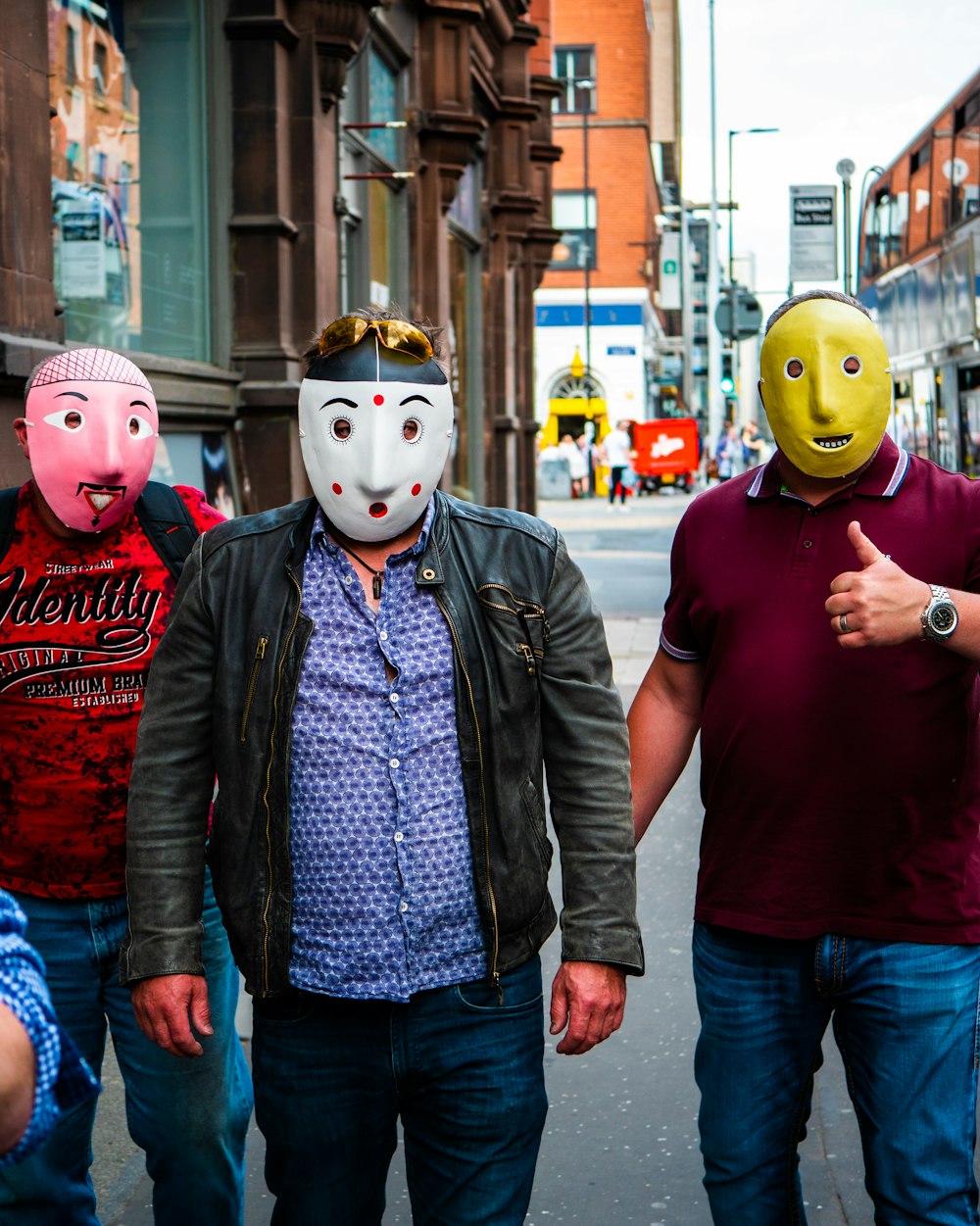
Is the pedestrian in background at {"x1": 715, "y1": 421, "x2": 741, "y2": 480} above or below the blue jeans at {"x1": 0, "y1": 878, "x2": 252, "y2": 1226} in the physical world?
above

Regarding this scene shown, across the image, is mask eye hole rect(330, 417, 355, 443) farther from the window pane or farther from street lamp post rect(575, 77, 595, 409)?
street lamp post rect(575, 77, 595, 409)

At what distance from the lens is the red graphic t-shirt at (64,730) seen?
308 centimetres

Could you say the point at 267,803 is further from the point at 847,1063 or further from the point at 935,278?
the point at 935,278

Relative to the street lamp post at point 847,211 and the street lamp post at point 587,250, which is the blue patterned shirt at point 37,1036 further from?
the street lamp post at point 587,250

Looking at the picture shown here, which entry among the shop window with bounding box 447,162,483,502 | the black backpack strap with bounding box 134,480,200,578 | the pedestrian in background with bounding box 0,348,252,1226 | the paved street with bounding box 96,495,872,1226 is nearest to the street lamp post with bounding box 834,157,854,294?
the shop window with bounding box 447,162,483,502

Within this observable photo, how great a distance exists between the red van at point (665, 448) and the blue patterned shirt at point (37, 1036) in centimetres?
4082

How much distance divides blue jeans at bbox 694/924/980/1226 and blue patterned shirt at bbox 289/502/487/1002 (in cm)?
52

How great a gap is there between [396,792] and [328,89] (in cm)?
820

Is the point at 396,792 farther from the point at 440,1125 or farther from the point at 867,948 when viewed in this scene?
the point at 867,948

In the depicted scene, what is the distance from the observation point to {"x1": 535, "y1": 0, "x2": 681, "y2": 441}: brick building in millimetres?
52844

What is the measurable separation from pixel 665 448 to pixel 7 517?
39.8 metres

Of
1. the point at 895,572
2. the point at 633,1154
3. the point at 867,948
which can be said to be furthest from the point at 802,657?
the point at 633,1154

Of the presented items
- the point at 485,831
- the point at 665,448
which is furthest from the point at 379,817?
the point at 665,448

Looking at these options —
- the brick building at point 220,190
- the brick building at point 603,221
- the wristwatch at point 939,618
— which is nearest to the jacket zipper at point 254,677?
the wristwatch at point 939,618
